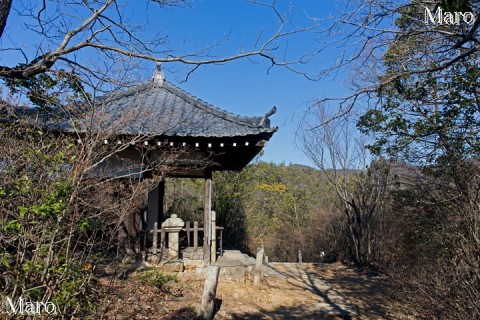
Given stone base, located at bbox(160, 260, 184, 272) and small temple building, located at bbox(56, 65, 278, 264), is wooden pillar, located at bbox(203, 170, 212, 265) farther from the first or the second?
Result: stone base, located at bbox(160, 260, 184, 272)

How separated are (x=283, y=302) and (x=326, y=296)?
1125 millimetres

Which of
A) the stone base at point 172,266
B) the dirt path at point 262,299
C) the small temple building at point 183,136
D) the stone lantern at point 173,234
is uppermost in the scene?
the small temple building at point 183,136

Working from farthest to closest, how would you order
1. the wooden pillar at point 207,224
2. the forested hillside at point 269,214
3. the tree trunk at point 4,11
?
1. the forested hillside at point 269,214
2. the wooden pillar at point 207,224
3. the tree trunk at point 4,11

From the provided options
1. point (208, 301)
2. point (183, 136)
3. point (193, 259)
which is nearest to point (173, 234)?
point (193, 259)

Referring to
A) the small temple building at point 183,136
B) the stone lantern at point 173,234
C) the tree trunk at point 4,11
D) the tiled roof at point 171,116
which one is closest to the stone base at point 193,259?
the small temple building at point 183,136

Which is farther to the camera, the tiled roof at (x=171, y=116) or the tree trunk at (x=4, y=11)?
the tiled roof at (x=171, y=116)

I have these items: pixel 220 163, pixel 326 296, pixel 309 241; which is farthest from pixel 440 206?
pixel 309 241

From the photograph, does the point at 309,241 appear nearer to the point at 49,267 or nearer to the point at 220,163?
the point at 220,163

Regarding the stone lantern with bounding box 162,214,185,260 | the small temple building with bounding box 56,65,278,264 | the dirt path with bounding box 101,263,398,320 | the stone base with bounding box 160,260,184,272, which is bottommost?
the dirt path with bounding box 101,263,398,320

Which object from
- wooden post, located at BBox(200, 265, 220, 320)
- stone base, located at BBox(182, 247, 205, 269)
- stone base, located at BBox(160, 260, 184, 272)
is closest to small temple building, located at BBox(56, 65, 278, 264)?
stone base, located at BBox(182, 247, 205, 269)

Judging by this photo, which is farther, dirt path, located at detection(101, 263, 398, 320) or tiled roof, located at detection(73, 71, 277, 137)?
tiled roof, located at detection(73, 71, 277, 137)

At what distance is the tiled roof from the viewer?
5988mm

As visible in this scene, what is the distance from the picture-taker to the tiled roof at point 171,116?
5.99 meters

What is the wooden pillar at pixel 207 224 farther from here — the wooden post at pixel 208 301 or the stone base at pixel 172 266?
the wooden post at pixel 208 301
